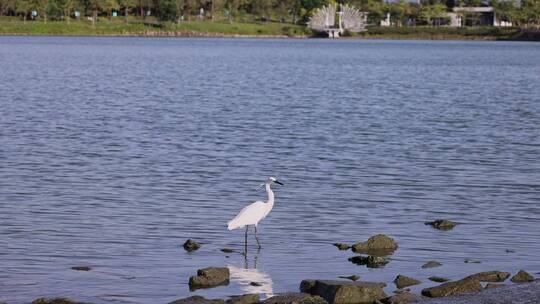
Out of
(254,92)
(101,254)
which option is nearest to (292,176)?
(101,254)

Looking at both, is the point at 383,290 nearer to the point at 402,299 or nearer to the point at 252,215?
the point at 402,299

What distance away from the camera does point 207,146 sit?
4050cm

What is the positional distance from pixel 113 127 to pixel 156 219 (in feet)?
73.7

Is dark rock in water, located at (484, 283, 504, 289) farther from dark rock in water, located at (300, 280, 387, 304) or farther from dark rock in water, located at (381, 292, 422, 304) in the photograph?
dark rock in water, located at (300, 280, 387, 304)

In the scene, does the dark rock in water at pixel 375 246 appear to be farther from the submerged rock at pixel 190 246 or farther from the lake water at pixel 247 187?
the submerged rock at pixel 190 246

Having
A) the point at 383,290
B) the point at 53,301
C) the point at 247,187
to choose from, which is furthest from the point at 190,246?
the point at 247,187

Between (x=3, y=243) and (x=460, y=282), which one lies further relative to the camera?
(x=3, y=243)

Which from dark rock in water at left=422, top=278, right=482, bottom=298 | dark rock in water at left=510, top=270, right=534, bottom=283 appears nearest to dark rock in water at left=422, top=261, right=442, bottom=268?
dark rock in water at left=510, top=270, right=534, bottom=283

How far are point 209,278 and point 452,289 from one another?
423 centimetres

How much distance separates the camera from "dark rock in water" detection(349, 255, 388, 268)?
20.5 metres

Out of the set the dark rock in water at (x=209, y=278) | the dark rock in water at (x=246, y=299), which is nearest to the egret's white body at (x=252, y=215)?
the dark rock in water at (x=209, y=278)

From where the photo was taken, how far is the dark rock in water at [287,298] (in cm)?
1644

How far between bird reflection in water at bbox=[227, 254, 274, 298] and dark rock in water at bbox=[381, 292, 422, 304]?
2227 millimetres

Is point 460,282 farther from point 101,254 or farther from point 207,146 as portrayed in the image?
point 207,146
